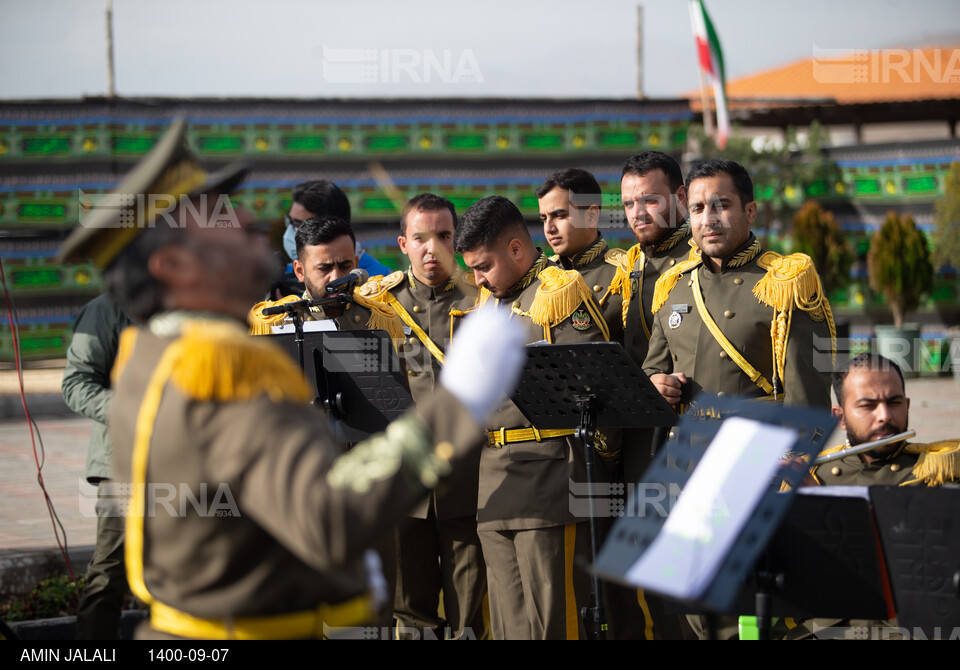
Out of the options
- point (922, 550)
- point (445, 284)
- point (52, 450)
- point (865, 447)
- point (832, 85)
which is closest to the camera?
point (922, 550)

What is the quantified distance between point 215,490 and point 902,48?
570 inches

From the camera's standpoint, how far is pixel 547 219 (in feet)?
17.0

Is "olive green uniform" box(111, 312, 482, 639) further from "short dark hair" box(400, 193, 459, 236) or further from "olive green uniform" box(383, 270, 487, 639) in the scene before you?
"short dark hair" box(400, 193, 459, 236)

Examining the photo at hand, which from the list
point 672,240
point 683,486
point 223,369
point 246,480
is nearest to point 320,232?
point 672,240

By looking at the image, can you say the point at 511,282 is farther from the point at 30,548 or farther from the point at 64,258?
the point at 30,548

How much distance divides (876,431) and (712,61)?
13.2 m

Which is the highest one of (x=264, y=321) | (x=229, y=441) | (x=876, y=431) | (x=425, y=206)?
(x=425, y=206)

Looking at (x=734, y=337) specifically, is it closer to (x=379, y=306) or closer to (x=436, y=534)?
(x=379, y=306)

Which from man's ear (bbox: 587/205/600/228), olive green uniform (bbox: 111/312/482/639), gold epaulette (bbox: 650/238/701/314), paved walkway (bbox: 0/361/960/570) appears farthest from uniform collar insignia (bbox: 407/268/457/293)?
olive green uniform (bbox: 111/312/482/639)

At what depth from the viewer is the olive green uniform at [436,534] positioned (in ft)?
17.0

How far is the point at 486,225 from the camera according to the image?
466 cm

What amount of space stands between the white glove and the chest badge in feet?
8.30

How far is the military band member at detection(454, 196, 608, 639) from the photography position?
441cm

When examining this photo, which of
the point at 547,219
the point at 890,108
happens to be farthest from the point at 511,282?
the point at 890,108
